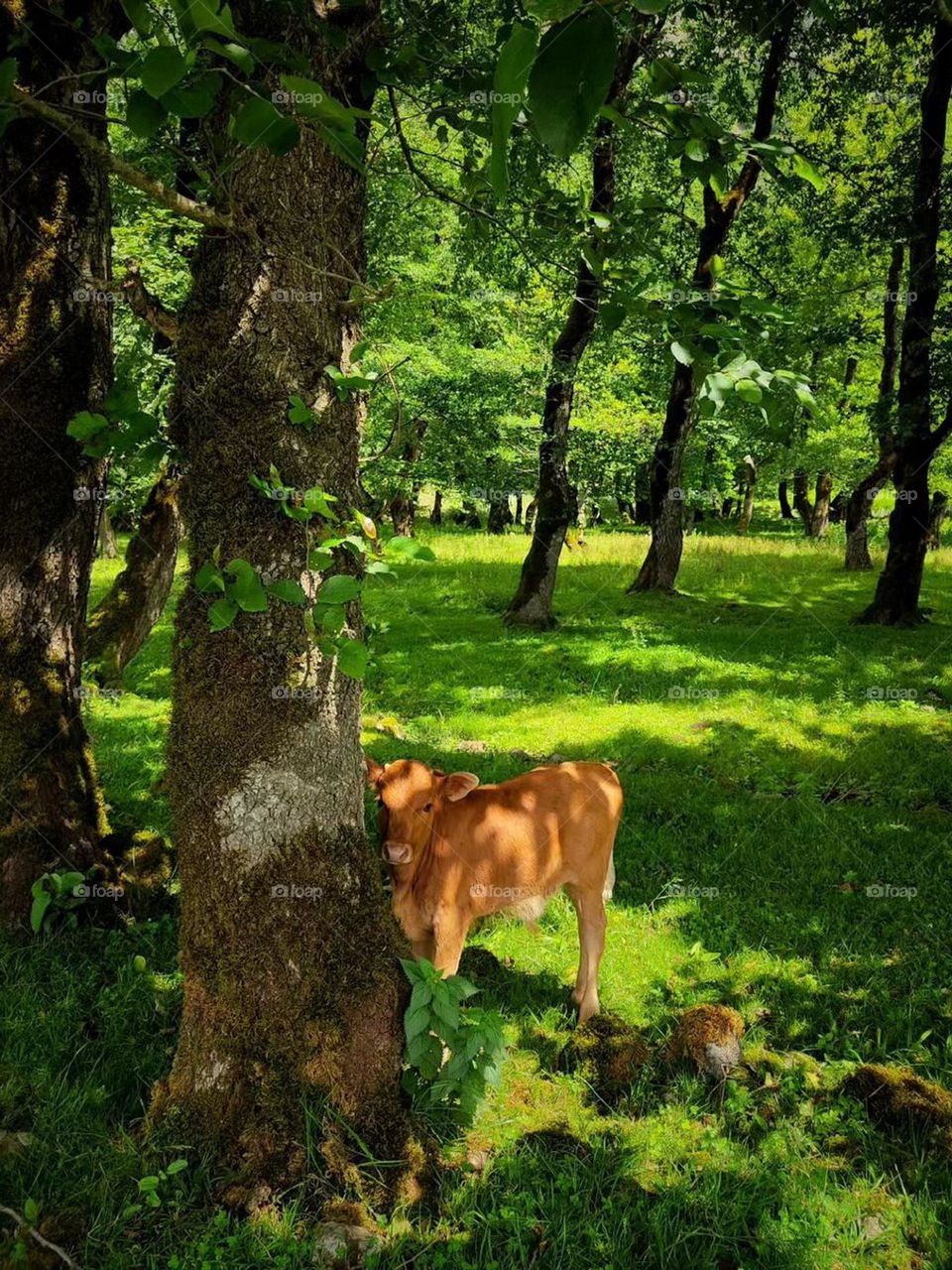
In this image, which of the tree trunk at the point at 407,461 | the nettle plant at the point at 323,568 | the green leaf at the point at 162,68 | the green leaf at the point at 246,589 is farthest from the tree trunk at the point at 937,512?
the green leaf at the point at 162,68

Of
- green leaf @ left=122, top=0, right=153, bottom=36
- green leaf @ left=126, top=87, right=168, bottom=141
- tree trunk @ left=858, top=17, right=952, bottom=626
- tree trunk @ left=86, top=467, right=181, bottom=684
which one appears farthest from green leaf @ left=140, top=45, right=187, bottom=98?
tree trunk @ left=858, top=17, right=952, bottom=626

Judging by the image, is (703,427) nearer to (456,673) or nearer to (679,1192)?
(456,673)

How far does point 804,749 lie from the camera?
8812 mm

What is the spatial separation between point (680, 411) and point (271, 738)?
Result: 563 inches

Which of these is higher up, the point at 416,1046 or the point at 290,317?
the point at 290,317

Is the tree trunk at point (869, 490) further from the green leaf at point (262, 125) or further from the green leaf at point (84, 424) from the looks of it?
the green leaf at point (262, 125)

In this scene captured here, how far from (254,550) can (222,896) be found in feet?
4.25

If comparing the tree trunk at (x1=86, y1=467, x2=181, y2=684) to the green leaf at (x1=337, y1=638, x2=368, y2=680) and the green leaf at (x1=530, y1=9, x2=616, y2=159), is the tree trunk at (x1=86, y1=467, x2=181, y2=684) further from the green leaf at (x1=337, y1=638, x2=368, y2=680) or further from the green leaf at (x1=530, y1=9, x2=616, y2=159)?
the green leaf at (x1=530, y1=9, x2=616, y2=159)

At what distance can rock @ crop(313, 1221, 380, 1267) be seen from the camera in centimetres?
277

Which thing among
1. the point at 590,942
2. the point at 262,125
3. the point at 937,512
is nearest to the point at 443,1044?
the point at 590,942

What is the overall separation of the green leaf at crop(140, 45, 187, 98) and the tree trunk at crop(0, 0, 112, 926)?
3.51 m

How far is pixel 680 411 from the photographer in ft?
51.6

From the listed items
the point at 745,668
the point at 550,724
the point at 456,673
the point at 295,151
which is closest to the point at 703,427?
the point at 745,668

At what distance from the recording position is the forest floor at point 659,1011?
2990 mm
